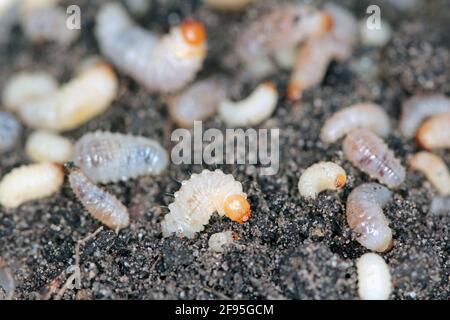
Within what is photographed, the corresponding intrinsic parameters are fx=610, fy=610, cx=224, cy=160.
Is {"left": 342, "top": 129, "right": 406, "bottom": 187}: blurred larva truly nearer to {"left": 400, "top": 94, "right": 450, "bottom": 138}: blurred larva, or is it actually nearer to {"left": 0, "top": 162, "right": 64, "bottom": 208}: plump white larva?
{"left": 400, "top": 94, "right": 450, "bottom": 138}: blurred larva

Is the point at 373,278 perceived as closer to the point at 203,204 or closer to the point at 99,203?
the point at 203,204

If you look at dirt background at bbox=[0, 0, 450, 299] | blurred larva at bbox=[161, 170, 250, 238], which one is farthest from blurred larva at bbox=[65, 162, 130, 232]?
blurred larva at bbox=[161, 170, 250, 238]

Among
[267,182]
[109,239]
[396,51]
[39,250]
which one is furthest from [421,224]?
[39,250]

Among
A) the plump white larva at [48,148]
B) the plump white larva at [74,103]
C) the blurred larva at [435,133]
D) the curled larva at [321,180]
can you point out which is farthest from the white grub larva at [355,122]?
the plump white larva at [48,148]

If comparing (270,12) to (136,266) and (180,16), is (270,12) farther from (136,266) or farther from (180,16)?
(136,266)

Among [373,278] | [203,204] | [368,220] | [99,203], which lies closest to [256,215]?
[203,204]
